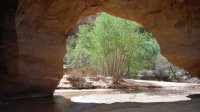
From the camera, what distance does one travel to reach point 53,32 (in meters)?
11.8

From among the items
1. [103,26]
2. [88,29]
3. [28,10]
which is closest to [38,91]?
[28,10]

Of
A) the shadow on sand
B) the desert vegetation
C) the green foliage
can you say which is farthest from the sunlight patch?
the green foliage

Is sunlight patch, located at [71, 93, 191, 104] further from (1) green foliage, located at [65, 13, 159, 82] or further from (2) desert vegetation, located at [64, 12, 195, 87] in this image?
(1) green foliage, located at [65, 13, 159, 82]

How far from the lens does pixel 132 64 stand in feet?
60.5

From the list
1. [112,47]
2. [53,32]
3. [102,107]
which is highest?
[53,32]

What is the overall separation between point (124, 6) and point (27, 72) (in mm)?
4286

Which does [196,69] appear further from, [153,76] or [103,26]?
[153,76]

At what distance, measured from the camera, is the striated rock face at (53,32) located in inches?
404

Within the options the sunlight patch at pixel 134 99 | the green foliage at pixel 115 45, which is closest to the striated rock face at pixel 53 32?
the sunlight patch at pixel 134 99

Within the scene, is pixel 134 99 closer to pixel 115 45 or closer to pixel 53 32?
pixel 53 32

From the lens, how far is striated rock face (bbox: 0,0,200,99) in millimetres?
10266

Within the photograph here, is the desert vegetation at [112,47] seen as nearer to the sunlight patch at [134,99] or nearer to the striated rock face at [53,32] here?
the striated rock face at [53,32]

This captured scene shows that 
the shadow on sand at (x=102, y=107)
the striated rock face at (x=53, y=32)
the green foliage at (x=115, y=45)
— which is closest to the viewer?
the shadow on sand at (x=102, y=107)

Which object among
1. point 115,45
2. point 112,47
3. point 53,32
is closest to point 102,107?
point 53,32
